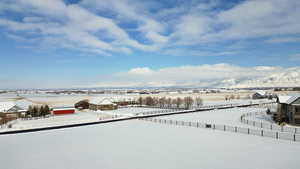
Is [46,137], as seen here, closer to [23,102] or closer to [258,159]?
[258,159]

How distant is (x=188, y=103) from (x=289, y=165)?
50307mm

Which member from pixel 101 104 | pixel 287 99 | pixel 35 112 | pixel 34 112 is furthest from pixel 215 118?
pixel 34 112

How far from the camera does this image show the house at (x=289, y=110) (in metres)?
30.2

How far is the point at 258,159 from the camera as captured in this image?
14.8m

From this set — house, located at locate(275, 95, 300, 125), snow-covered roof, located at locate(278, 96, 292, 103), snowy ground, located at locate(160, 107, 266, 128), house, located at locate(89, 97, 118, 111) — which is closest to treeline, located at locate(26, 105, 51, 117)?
house, located at locate(89, 97, 118, 111)

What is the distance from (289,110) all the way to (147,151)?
1063 inches

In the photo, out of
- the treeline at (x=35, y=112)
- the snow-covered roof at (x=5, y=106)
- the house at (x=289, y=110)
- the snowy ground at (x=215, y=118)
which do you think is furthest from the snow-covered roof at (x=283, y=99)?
the snow-covered roof at (x=5, y=106)

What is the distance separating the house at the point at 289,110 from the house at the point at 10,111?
48055 millimetres

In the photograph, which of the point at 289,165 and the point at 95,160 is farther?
the point at 95,160

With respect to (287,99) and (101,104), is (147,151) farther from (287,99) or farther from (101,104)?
(101,104)

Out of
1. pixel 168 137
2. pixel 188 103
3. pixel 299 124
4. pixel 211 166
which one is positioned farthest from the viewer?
pixel 188 103

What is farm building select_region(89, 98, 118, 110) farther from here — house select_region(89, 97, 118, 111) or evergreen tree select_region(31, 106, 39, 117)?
evergreen tree select_region(31, 106, 39, 117)

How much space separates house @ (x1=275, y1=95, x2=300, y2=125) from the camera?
99.1 ft

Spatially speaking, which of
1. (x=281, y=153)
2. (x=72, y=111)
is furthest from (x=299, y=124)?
(x=72, y=111)
